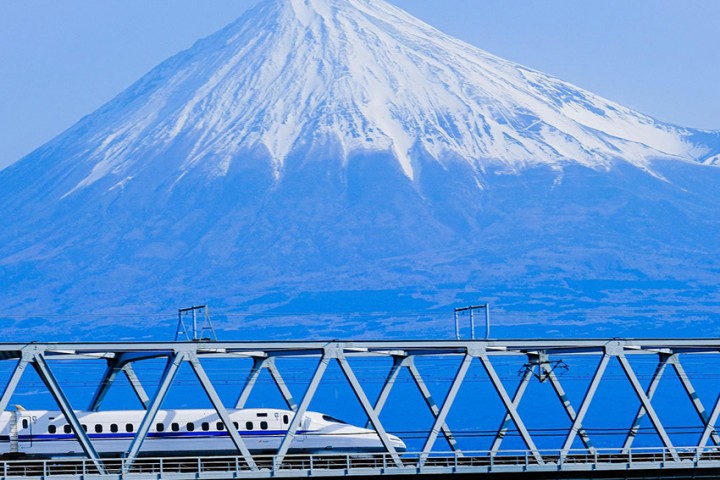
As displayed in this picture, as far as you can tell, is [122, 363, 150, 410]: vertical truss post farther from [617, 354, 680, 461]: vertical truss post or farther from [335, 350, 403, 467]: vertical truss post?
[617, 354, 680, 461]: vertical truss post

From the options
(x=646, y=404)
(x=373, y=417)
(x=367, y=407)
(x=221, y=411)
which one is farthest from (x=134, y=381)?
(x=646, y=404)

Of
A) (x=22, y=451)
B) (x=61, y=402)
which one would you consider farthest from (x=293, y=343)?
(x=22, y=451)

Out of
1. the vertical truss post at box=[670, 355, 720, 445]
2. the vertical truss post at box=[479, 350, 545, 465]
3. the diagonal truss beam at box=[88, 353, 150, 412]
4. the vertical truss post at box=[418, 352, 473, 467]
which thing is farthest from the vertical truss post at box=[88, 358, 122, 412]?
the vertical truss post at box=[670, 355, 720, 445]

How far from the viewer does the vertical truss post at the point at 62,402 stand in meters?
67.9

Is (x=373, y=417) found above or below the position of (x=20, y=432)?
below

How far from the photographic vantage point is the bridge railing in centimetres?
7019

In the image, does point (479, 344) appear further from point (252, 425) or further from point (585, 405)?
point (252, 425)

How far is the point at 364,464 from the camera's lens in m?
78.2

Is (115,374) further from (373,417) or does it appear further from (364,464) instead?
(373,417)

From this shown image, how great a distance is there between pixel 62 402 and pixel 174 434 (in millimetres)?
15729

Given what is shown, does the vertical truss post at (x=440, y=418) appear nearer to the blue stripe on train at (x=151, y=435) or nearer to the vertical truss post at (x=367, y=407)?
the vertical truss post at (x=367, y=407)

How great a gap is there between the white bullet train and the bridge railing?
2.05 m

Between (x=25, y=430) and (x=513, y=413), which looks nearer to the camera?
(x=513, y=413)

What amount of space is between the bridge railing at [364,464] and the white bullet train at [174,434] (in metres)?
2.05
